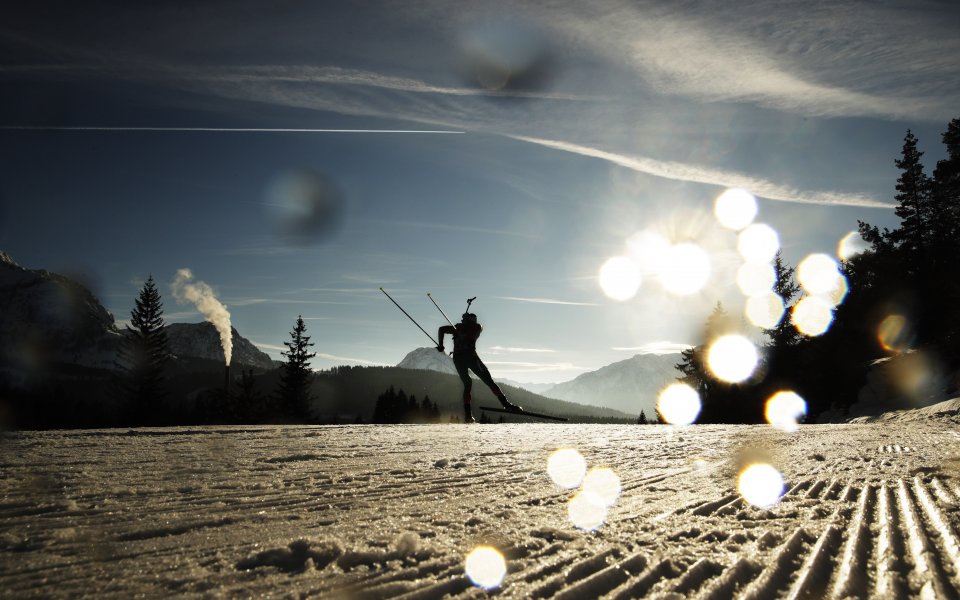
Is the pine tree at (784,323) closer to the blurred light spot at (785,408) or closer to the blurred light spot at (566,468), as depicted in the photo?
the blurred light spot at (785,408)

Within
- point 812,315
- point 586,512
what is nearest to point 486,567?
point 586,512

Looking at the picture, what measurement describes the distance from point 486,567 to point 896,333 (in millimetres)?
40931

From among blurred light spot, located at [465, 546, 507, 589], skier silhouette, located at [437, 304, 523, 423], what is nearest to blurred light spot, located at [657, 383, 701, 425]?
skier silhouette, located at [437, 304, 523, 423]

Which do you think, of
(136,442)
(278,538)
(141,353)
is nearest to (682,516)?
(278,538)

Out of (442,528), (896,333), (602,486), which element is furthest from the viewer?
(896,333)

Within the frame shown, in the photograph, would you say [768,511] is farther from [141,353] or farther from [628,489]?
[141,353]

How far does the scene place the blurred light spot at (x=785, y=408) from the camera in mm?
31219

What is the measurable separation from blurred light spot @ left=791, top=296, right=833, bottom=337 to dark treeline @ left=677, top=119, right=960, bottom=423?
2.71 feet

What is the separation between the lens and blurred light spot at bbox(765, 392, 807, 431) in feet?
102

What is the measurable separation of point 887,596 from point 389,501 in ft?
8.16

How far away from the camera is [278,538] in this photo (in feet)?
7.38

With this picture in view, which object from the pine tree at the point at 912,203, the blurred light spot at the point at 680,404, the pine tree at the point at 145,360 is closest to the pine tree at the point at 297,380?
the pine tree at the point at 145,360

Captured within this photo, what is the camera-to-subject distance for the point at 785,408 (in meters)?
34.3

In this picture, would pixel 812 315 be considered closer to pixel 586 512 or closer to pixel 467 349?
pixel 467 349
